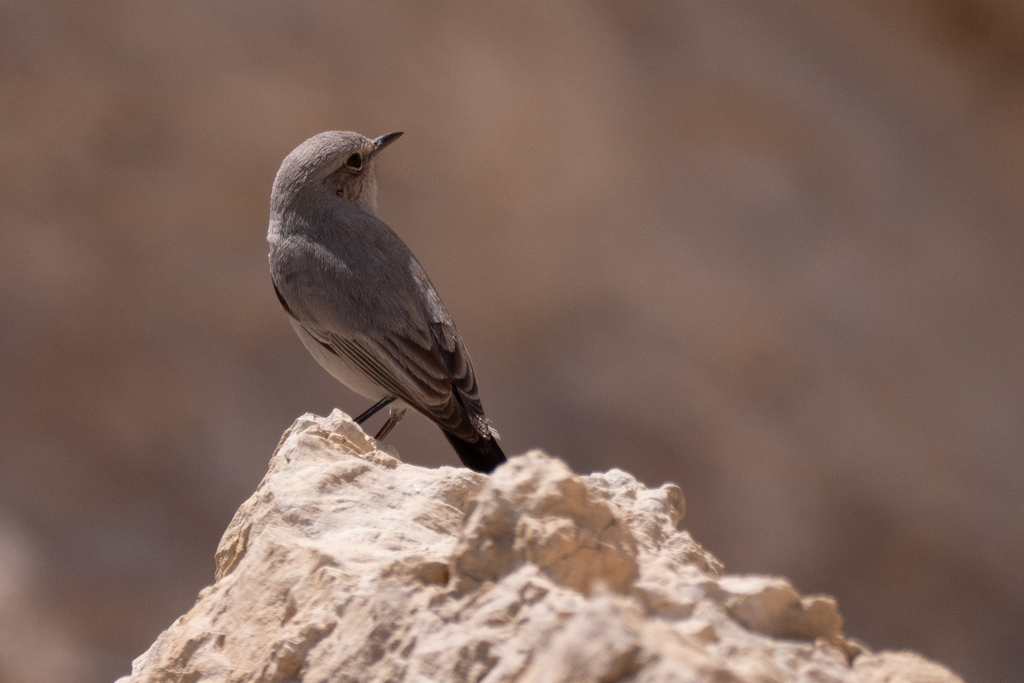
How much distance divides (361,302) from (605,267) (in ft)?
16.4

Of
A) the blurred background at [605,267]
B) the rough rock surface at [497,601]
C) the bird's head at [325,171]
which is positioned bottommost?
the rough rock surface at [497,601]

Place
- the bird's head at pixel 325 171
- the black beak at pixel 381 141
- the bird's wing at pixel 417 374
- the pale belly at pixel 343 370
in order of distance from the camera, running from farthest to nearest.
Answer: the black beak at pixel 381 141, the bird's head at pixel 325 171, the pale belly at pixel 343 370, the bird's wing at pixel 417 374

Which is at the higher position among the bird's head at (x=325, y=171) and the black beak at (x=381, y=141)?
the black beak at (x=381, y=141)

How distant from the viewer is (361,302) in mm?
4043

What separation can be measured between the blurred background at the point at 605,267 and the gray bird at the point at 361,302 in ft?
13.5

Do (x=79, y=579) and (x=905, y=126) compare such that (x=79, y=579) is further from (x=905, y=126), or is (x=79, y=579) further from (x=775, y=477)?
(x=905, y=126)

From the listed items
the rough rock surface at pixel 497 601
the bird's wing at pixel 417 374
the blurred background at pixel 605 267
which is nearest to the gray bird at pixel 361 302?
the bird's wing at pixel 417 374

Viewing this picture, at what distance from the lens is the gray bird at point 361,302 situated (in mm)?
3973

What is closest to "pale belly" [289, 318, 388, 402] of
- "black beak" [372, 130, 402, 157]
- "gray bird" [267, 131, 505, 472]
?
"gray bird" [267, 131, 505, 472]

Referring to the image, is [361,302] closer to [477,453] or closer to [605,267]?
[477,453]

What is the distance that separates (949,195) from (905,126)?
70cm

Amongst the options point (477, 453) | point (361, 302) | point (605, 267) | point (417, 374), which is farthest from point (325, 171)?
point (605, 267)

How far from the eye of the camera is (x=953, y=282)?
8.88m

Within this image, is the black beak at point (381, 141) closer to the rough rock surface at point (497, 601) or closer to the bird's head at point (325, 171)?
the bird's head at point (325, 171)
